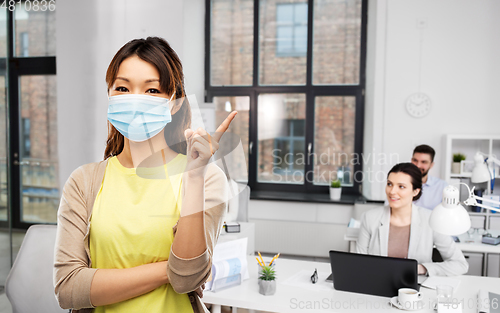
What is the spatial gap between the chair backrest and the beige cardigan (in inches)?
44.0

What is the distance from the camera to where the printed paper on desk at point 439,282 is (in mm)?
2107

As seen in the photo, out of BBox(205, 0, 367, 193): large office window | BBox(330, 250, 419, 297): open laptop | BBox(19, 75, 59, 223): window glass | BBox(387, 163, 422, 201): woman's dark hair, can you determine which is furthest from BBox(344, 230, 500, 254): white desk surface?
BBox(19, 75, 59, 223): window glass

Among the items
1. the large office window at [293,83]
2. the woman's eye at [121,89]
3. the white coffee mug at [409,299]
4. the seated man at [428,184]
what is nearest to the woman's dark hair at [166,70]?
the woman's eye at [121,89]

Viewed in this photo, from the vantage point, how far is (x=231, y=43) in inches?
215

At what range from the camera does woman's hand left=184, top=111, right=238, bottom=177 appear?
74 cm

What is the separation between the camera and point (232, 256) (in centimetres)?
212

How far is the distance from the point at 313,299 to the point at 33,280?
53.5 inches

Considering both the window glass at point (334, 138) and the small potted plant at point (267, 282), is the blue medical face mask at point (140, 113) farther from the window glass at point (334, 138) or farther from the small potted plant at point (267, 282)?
the window glass at point (334, 138)

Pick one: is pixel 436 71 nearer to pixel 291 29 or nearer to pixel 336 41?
pixel 336 41

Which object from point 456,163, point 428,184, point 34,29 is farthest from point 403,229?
point 34,29

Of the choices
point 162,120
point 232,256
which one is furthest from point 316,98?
point 162,120

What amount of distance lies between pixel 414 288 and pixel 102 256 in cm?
150

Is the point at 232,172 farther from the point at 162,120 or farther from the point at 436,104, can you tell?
the point at 436,104

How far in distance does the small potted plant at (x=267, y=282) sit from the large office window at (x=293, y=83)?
3.07 metres
